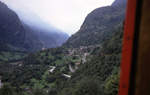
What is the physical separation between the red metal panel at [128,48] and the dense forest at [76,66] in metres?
11.8

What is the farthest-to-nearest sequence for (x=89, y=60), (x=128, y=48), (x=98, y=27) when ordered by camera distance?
(x=98, y=27)
(x=89, y=60)
(x=128, y=48)

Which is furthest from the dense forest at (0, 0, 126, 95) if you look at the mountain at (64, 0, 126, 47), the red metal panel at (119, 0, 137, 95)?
the red metal panel at (119, 0, 137, 95)

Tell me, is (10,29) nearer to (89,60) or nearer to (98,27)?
(98,27)

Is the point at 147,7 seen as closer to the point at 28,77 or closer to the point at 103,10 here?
the point at 28,77

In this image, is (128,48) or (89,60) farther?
(89,60)

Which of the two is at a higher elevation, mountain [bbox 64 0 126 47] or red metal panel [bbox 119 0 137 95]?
mountain [bbox 64 0 126 47]

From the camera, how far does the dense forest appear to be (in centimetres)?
2053

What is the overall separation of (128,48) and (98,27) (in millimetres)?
88547

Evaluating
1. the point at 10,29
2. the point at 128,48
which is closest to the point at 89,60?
the point at 128,48

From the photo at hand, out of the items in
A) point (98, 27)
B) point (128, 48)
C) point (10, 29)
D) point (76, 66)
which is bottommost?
point (76, 66)

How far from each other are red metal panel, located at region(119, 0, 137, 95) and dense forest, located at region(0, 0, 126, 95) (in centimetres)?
1183

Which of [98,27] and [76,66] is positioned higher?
[98,27]

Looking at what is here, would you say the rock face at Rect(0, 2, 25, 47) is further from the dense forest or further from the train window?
the dense forest

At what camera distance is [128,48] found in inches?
48.8
